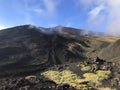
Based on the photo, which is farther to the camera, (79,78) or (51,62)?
(51,62)

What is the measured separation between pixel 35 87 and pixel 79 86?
677 cm

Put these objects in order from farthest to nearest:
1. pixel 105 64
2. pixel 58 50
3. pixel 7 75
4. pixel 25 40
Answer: pixel 25 40, pixel 58 50, pixel 7 75, pixel 105 64

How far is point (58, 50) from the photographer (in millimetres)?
115812

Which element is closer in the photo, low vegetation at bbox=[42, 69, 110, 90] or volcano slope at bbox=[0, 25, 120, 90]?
low vegetation at bbox=[42, 69, 110, 90]

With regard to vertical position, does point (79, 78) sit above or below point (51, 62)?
below

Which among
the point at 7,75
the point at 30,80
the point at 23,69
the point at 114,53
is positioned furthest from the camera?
the point at 114,53

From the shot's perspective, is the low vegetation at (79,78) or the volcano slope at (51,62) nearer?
the low vegetation at (79,78)

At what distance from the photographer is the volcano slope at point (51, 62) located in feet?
156

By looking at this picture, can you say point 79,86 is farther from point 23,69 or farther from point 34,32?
point 34,32

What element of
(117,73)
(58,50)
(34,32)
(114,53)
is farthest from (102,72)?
(34,32)

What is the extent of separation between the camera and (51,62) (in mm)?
95375

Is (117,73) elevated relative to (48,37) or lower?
lower

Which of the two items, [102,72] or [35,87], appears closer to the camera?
[35,87]

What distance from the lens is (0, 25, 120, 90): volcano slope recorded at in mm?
47688
